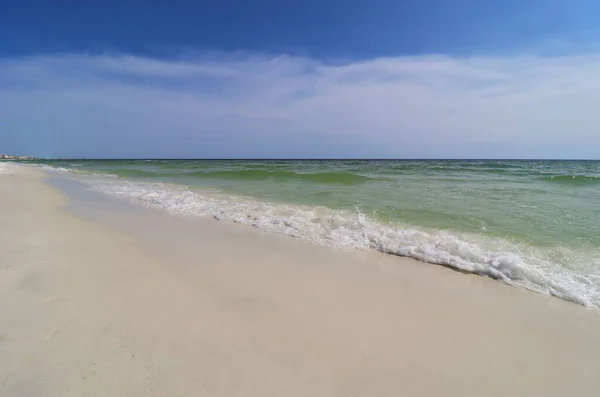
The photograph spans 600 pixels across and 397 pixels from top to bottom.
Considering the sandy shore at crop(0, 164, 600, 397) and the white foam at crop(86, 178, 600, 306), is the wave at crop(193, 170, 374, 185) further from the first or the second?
the sandy shore at crop(0, 164, 600, 397)

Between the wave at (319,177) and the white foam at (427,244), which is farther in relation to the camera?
the wave at (319,177)

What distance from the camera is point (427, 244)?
4695mm

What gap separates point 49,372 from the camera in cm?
175

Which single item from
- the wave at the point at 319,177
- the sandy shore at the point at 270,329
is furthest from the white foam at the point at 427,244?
the wave at the point at 319,177

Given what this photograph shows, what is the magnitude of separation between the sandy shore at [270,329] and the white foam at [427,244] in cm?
29

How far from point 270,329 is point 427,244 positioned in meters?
3.21

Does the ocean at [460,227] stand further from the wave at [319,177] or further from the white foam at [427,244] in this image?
the wave at [319,177]

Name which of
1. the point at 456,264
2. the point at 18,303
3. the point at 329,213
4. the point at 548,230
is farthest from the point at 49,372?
the point at 548,230

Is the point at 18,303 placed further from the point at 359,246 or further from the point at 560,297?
the point at 560,297

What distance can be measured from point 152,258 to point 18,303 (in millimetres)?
1421

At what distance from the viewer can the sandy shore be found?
1.80m

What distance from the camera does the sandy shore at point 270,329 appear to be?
180cm

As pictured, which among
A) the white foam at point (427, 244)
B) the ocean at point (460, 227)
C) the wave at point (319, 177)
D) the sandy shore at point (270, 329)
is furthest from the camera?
the wave at point (319, 177)

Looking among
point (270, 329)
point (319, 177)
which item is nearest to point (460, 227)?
point (270, 329)
